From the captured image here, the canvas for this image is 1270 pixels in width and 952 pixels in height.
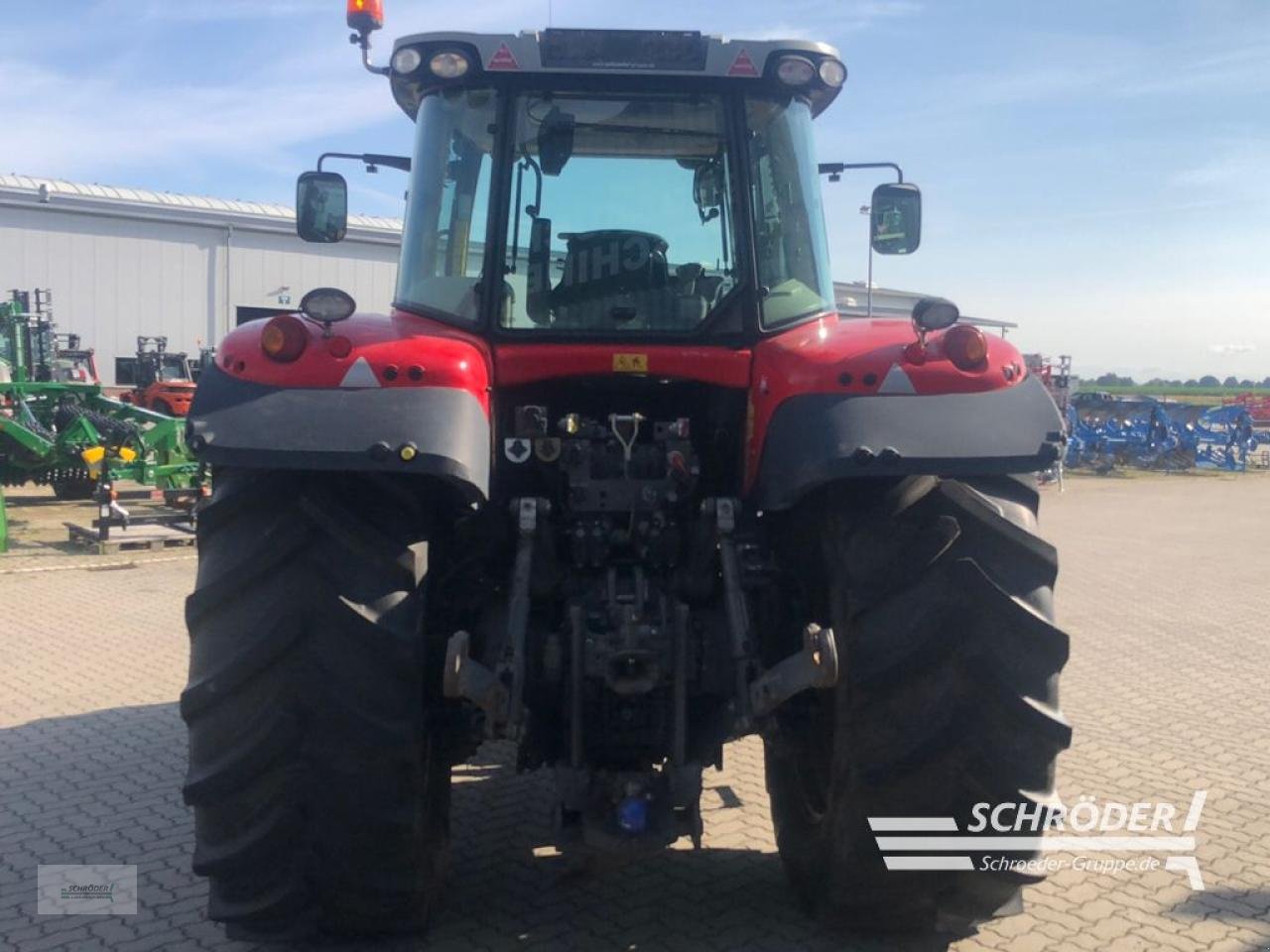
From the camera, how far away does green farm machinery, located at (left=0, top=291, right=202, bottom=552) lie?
14094 millimetres

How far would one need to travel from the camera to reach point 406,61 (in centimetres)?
409

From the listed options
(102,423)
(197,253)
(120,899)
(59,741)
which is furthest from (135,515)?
(197,253)

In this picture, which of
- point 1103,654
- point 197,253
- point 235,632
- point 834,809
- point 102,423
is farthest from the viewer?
point 197,253

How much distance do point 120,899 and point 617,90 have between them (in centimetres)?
328

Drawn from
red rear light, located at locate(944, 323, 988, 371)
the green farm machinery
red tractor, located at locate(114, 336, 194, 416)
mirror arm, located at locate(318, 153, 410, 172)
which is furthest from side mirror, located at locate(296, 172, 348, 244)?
red tractor, located at locate(114, 336, 194, 416)

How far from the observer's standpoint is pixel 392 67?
4.10 m

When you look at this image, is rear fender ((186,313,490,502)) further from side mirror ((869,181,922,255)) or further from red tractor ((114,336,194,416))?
red tractor ((114,336,194,416))

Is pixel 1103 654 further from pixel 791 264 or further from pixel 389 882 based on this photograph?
pixel 389 882

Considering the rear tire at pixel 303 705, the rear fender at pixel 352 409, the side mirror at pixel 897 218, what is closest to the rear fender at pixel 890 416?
the rear fender at pixel 352 409

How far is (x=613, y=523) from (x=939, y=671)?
1180mm

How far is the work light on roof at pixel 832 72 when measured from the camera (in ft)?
13.7

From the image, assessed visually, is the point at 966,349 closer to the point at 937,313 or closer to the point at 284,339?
the point at 937,313

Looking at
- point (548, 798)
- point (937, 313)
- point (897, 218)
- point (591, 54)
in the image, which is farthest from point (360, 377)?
point (897, 218)

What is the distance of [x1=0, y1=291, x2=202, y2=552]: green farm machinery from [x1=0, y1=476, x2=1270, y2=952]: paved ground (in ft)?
14.0
